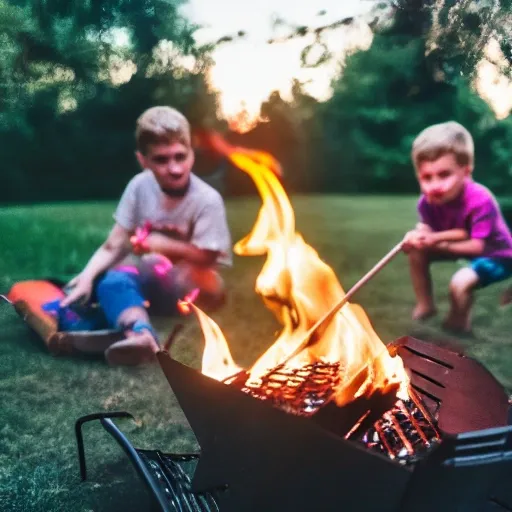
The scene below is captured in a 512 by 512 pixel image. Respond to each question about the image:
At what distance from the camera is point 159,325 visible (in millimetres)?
2836

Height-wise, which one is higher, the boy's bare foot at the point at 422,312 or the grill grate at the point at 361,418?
the boy's bare foot at the point at 422,312

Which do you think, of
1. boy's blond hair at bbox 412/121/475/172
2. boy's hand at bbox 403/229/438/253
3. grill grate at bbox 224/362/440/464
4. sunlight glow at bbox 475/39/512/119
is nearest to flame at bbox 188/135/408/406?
grill grate at bbox 224/362/440/464

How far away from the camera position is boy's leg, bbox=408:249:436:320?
2.85 metres

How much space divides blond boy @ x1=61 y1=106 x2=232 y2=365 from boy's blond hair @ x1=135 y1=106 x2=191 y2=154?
0.05ft

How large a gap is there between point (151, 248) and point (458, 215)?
137 centimetres

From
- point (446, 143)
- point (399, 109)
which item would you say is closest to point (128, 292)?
point (399, 109)

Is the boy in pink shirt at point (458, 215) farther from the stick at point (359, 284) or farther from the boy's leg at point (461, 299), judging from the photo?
the stick at point (359, 284)

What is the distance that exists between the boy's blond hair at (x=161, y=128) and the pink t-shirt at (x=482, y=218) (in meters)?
1.23

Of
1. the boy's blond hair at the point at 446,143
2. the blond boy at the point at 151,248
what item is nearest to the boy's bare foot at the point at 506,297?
the boy's blond hair at the point at 446,143

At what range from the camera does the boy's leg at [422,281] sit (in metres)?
2.85

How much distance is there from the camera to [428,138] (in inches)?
110

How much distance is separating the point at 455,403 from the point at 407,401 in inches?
6.2

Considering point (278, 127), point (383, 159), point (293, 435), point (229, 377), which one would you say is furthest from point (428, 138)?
point (293, 435)

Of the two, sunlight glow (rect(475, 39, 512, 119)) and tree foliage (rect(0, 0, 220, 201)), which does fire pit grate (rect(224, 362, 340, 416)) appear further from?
sunlight glow (rect(475, 39, 512, 119))
